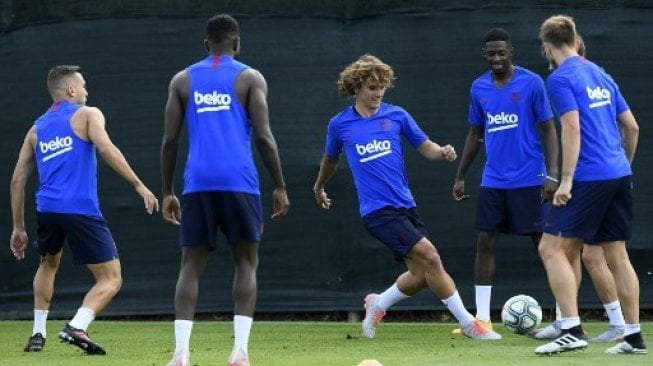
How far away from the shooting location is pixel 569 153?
7.88 metres

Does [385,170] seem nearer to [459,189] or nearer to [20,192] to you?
[459,189]

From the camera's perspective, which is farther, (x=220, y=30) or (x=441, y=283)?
(x=441, y=283)

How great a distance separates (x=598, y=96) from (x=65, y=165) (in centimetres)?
345

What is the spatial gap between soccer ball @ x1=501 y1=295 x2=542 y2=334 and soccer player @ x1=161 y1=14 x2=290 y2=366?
2739 millimetres

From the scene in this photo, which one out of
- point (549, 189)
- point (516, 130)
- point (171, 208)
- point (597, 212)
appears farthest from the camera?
point (516, 130)

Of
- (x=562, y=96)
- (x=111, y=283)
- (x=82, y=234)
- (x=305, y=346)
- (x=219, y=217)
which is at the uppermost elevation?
(x=562, y=96)

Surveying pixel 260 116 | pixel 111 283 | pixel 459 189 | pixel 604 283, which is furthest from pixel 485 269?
pixel 260 116

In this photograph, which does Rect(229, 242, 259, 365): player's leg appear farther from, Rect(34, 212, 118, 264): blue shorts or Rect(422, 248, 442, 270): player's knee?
Rect(422, 248, 442, 270): player's knee

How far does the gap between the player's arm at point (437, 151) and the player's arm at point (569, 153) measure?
1217mm

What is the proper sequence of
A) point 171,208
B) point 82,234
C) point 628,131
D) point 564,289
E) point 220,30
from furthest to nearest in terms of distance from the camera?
point 82,234 < point 628,131 < point 564,289 < point 171,208 < point 220,30

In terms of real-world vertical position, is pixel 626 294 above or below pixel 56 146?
below

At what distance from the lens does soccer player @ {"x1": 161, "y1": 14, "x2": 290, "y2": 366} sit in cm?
733

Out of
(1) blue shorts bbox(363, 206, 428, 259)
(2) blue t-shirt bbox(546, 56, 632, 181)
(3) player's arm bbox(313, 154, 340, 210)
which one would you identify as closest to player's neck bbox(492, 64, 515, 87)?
(1) blue shorts bbox(363, 206, 428, 259)

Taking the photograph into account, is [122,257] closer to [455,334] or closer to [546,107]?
[455,334]
